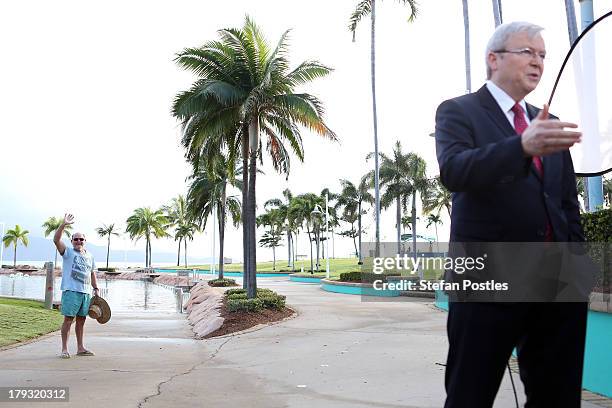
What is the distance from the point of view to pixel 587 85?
242cm

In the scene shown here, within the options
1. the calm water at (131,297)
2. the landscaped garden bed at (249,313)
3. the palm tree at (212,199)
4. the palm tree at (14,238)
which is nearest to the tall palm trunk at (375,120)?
the palm tree at (212,199)

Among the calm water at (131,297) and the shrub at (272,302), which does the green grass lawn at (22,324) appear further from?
the calm water at (131,297)

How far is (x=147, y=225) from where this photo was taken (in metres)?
79.9

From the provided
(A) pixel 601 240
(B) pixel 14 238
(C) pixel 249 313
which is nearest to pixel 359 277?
(C) pixel 249 313

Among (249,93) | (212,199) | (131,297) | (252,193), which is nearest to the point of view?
(249,93)

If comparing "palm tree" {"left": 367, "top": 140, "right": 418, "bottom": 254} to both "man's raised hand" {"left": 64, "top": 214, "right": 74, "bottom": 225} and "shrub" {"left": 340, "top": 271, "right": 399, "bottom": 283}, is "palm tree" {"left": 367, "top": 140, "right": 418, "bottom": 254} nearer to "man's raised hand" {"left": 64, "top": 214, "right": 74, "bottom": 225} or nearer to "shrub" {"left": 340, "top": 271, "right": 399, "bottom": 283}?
"shrub" {"left": 340, "top": 271, "right": 399, "bottom": 283}

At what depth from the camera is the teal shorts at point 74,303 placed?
7461mm

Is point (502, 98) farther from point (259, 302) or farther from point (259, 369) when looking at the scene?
point (259, 302)

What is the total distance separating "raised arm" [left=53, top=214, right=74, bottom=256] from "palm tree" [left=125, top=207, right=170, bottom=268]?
245ft

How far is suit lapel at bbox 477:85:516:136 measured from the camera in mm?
1642

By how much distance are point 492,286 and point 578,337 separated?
0.98ft

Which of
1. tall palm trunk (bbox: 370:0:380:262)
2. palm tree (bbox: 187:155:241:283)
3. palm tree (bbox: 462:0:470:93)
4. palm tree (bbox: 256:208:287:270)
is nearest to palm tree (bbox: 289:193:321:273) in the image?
palm tree (bbox: 256:208:287:270)

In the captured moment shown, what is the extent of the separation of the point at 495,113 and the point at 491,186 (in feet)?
0.90

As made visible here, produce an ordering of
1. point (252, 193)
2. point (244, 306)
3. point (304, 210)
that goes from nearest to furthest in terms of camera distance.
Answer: point (244, 306) → point (252, 193) → point (304, 210)
